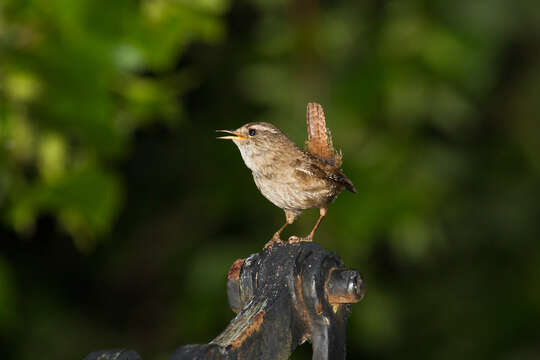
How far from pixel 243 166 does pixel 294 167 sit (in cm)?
254

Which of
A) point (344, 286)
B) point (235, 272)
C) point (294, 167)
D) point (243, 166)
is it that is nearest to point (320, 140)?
point (294, 167)

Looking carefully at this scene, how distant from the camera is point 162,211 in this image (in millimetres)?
→ 6973

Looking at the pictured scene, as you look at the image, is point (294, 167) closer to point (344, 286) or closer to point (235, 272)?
point (235, 272)

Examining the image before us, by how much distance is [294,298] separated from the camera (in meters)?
2.00

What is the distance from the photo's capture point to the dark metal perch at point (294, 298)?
188 cm

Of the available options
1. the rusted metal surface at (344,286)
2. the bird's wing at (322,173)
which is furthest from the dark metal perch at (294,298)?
the bird's wing at (322,173)

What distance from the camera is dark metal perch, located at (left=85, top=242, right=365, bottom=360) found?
1882mm

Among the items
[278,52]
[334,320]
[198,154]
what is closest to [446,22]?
[278,52]

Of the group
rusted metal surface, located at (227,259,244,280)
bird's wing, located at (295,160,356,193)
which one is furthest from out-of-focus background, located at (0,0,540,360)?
rusted metal surface, located at (227,259,244,280)

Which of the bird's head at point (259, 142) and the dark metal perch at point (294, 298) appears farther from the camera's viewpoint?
the bird's head at point (259, 142)

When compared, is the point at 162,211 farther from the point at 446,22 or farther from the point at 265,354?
the point at 265,354

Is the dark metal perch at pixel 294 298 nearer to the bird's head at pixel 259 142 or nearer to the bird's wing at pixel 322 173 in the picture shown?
the bird's wing at pixel 322 173

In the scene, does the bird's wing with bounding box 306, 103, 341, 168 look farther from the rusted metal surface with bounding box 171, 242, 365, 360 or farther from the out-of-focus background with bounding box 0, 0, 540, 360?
the rusted metal surface with bounding box 171, 242, 365, 360

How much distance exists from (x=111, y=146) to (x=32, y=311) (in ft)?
11.3
